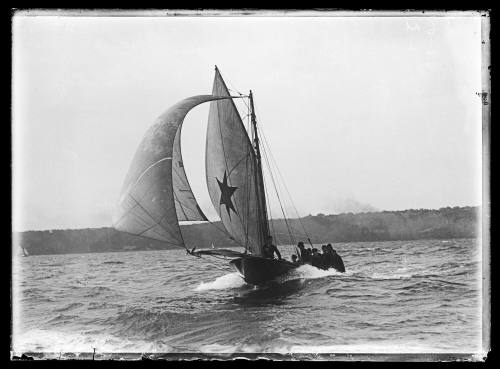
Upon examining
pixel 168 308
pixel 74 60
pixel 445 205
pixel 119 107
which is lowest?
pixel 168 308

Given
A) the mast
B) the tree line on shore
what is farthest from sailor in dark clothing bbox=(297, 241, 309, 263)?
the mast

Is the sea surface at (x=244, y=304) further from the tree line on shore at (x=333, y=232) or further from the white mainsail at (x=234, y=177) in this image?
the white mainsail at (x=234, y=177)

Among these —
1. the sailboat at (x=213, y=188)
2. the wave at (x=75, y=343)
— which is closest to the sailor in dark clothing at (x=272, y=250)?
the sailboat at (x=213, y=188)

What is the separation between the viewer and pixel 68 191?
17.4ft

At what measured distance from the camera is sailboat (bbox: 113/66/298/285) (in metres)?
5.19

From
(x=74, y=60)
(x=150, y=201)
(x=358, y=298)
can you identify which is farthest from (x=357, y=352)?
(x=74, y=60)

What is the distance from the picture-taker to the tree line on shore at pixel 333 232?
17.0ft

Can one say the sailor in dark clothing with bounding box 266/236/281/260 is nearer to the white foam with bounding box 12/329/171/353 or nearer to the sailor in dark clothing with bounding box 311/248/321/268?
the sailor in dark clothing with bounding box 311/248/321/268

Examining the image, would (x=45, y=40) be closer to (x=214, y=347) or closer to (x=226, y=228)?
(x=226, y=228)

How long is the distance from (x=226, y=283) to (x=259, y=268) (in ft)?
1.07

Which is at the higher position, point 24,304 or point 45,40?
point 45,40

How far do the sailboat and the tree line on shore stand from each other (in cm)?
17

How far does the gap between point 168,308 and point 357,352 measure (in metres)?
1.62

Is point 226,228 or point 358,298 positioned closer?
point 358,298
